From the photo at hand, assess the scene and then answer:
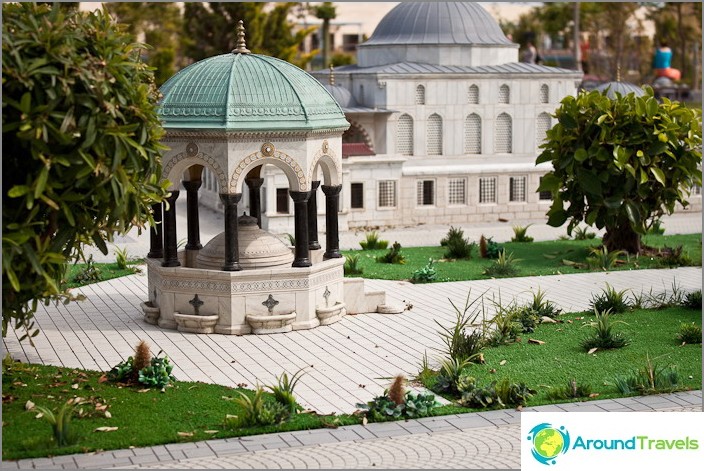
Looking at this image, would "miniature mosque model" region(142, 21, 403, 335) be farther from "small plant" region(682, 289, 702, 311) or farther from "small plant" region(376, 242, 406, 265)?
"small plant" region(682, 289, 702, 311)

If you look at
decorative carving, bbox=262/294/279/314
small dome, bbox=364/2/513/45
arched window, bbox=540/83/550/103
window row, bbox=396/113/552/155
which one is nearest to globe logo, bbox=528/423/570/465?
decorative carving, bbox=262/294/279/314

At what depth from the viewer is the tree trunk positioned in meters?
27.4

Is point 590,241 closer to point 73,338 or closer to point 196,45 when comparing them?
point 73,338

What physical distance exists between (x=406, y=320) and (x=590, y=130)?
23.9 ft

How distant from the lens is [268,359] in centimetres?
1841

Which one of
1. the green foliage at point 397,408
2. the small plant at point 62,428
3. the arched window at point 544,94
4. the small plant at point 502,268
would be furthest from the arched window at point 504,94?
the small plant at point 62,428

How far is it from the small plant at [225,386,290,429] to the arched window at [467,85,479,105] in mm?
22936

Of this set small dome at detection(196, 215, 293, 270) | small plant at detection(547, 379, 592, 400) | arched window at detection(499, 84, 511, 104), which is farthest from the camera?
arched window at detection(499, 84, 511, 104)

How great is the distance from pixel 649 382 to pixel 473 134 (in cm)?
2103

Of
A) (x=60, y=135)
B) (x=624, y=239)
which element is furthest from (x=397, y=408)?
(x=624, y=239)

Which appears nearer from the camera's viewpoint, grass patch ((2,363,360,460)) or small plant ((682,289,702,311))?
grass patch ((2,363,360,460))

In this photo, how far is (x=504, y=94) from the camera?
37094 mm

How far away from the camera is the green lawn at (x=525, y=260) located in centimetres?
2580

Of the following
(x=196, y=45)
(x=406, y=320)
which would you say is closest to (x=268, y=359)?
(x=406, y=320)
